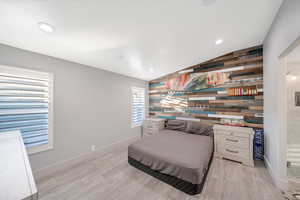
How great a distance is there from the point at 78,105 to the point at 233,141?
143 inches

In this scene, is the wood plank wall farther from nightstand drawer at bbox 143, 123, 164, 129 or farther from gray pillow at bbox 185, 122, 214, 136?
nightstand drawer at bbox 143, 123, 164, 129

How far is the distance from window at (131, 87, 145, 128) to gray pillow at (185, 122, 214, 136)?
69.2 inches

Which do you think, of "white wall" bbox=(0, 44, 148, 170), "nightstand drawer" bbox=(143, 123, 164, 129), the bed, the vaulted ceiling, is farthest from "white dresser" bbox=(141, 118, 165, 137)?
the vaulted ceiling

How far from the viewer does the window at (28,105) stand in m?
1.61

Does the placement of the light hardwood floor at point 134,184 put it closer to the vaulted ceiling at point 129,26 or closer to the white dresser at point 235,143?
the white dresser at point 235,143

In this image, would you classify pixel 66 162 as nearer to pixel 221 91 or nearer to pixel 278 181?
pixel 278 181

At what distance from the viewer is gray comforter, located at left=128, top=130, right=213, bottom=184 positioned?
1.52 metres

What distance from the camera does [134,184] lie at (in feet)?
5.80

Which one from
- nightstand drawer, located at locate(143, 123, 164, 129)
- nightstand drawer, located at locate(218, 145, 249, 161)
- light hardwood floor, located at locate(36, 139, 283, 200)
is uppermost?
nightstand drawer, located at locate(143, 123, 164, 129)

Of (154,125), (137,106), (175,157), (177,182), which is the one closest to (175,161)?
(175,157)

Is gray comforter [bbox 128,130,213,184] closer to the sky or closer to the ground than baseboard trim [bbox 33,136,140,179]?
closer to the sky

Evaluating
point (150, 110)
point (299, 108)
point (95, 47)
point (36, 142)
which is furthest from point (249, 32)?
point (36, 142)

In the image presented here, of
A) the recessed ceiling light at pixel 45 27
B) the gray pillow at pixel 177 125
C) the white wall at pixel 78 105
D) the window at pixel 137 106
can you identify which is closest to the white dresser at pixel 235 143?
the gray pillow at pixel 177 125

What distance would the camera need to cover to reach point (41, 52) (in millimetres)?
1873
